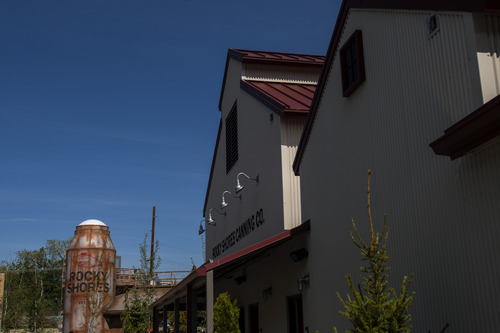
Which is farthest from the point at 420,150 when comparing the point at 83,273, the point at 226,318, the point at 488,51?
the point at 83,273

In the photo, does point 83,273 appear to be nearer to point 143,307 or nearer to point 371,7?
point 143,307

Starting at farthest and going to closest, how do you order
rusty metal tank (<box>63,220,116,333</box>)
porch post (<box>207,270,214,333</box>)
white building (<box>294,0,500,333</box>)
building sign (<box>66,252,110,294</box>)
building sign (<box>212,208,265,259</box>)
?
building sign (<box>66,252,110,294</box>), rusty metal tank (<box>63,220,116,333</box>), building sign (<box>212,208,265,259</box>), porch post (<box>207,270,214,333</box>), white building (<box>294,0,500,333</box>)

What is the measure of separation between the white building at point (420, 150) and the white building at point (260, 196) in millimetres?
2509

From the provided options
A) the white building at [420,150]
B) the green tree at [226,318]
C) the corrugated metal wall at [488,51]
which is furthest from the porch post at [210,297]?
the corrugated metal wall at [488,51]

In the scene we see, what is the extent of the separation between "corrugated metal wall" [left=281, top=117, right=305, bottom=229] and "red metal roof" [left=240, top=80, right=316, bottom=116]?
361mm

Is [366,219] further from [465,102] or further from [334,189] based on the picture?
[465,102]

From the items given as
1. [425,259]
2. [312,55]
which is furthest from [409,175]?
[312,55]

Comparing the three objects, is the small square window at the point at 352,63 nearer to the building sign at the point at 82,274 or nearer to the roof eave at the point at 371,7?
the roof eave at the point at 371,7

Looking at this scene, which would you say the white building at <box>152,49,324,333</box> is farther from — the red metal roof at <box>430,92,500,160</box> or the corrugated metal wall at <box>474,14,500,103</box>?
the corrugated metal wall at <box>474,14,500,103</box>

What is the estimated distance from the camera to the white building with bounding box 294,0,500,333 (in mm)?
6312

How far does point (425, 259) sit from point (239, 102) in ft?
40.6

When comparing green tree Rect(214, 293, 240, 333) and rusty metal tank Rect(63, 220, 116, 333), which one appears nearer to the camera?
green tree Rect(214, 293, 240, 333)

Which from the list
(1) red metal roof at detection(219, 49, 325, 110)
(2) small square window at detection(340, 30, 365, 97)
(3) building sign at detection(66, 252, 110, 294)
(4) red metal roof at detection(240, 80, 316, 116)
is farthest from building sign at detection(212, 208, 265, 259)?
(3) building sign at detection(66, 252, 110, 294)

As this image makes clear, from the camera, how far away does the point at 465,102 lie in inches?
264
